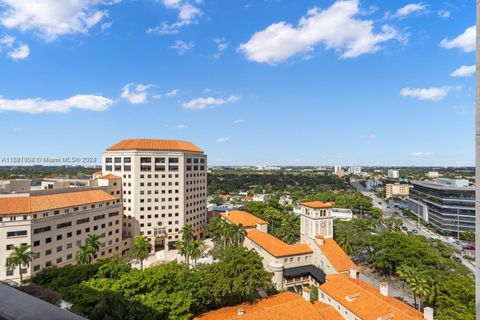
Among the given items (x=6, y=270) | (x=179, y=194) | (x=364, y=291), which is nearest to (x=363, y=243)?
(x=364, y=291)

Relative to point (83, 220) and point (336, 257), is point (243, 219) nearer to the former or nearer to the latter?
point (336, 257)

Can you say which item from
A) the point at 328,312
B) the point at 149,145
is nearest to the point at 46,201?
the point at 149,145

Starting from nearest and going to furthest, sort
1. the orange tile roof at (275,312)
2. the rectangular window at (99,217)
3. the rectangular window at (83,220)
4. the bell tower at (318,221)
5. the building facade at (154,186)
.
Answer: the orange tile roof at (275,312)
the bell tower at (318,221)
the rectangular window at (83,220)
the rectangular window at (99,217)
the building facade at (154,186)

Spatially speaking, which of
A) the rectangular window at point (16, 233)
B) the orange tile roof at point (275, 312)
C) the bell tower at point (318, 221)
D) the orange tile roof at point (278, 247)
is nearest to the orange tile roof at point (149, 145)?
the rectangular window at point (16, 233)

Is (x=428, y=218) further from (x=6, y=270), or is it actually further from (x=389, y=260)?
(x=6, y=270)

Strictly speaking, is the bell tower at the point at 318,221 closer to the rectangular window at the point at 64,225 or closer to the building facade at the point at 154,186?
the building facade at the point at 154,186

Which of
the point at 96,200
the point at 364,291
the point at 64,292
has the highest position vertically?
the point at 96,200
